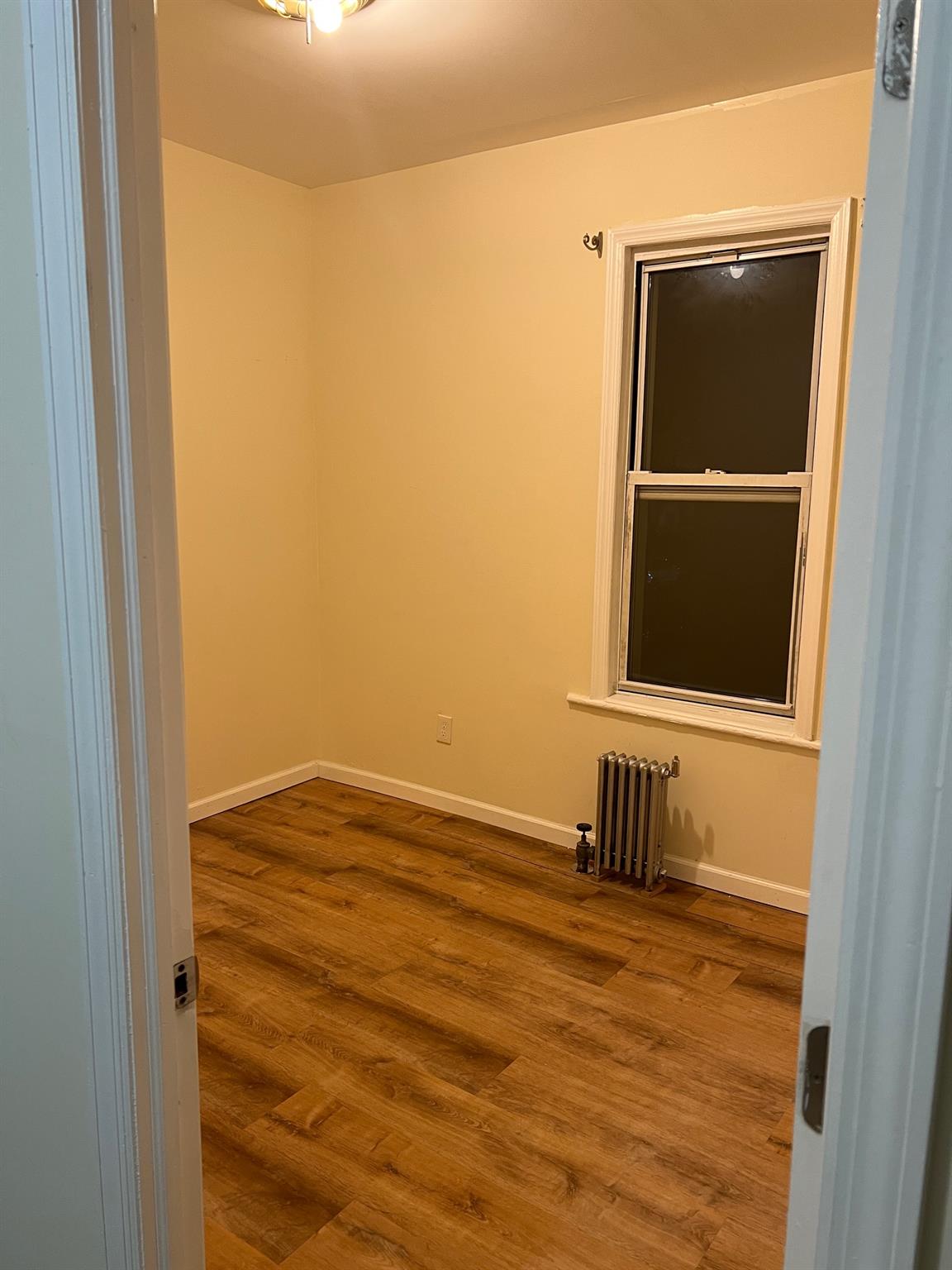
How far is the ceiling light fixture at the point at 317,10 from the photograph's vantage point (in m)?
2.43

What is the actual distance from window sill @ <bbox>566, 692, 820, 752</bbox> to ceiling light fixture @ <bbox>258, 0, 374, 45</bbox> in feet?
8.08

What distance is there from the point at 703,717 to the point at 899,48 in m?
3.09

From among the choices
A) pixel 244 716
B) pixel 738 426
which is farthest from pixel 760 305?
pixel 244 716

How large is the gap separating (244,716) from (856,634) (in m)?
3.96

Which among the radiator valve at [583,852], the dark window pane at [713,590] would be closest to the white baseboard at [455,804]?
the radiator valve at [583,852]

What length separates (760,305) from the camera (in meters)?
3.27

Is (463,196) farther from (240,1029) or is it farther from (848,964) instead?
(848,964)

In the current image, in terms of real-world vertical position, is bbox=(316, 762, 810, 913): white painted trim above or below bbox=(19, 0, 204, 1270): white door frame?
below

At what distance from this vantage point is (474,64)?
289cm

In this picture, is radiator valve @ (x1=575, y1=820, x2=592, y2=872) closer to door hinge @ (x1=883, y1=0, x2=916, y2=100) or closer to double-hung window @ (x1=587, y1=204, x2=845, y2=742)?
double-hung window @ (x1=587, y1=204, x2=845, y2=742)

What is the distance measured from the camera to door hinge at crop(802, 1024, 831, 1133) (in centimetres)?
67

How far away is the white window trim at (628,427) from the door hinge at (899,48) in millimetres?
2698

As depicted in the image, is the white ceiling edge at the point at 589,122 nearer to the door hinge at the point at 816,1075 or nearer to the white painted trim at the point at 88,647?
the white painted trim at the point at 88,647

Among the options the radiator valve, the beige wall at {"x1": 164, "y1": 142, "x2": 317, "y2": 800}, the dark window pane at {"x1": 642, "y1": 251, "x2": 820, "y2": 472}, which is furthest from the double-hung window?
the beige wall at {"x1": 164, "y1": 142, "x2": 317, "y2": 800}
